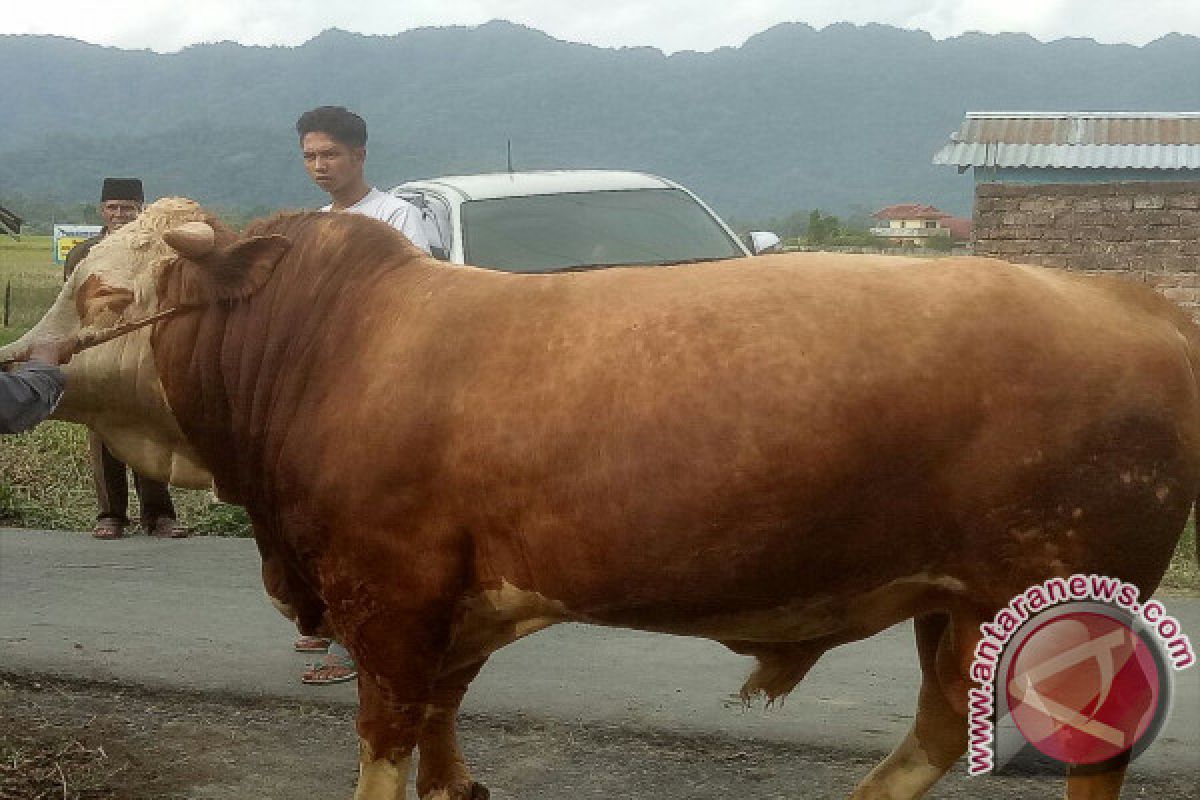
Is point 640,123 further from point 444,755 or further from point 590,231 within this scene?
point 444,755

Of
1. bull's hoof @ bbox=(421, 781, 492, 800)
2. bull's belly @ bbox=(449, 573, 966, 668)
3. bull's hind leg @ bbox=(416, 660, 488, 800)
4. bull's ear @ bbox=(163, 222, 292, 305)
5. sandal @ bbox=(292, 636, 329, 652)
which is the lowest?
sandal @ bbox=(292, 636, 329, 652)

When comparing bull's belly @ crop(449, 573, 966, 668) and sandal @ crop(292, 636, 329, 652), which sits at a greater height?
bull's belly @ crop(449, 573, 966, 668)

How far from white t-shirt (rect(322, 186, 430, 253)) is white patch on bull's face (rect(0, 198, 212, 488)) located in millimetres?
1147

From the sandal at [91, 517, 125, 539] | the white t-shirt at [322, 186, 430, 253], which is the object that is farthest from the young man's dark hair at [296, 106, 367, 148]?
the sandal at [91, 517, 125, 539]

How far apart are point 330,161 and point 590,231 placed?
8.50ft

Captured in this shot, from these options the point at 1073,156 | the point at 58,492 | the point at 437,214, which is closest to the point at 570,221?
the point at 437,214

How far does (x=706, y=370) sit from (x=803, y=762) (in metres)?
1.72

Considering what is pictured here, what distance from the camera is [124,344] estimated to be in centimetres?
332

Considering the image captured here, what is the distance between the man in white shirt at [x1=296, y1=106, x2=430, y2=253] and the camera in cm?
450

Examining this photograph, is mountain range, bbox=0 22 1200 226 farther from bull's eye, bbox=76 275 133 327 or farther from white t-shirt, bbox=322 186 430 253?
bull's eye, bbox=76 275 133 327

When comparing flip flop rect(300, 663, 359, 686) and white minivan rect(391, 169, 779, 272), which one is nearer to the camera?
flip flop rect(300, 663, 359, 686)

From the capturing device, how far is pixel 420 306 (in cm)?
307

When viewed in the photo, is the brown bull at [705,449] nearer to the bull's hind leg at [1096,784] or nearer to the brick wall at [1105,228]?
the bull's hind leg at [1096,784]

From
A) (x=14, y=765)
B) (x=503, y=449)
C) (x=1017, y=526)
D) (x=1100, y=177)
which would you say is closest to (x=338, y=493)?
(x=503, y=449)
